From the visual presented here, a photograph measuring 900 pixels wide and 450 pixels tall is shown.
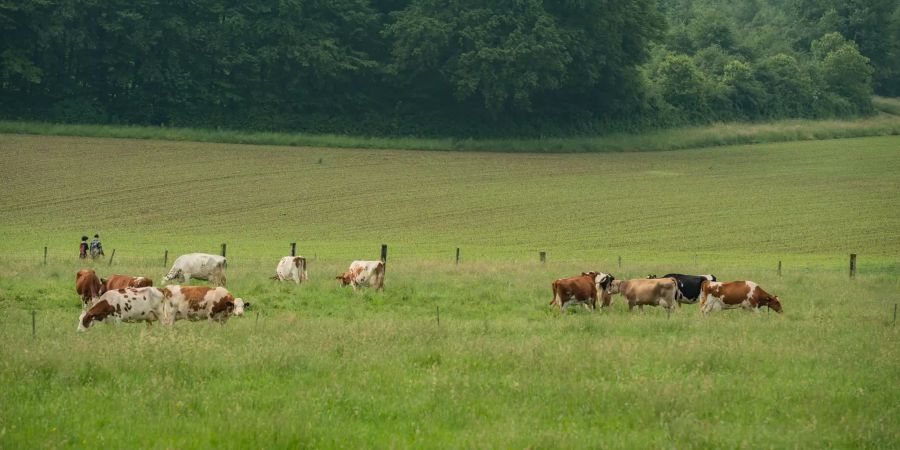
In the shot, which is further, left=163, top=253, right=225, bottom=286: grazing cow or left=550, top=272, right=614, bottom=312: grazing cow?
left=163, top=253, right=225, bottom=286: grazing cow

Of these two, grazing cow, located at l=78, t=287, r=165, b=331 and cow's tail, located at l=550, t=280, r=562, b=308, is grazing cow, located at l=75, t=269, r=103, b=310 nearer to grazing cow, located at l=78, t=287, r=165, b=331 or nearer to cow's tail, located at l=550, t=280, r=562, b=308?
grazing cow, located at l=78, t=287, r=165, b=331

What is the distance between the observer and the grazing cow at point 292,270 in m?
28.9

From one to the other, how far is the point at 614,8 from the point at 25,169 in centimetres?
4084

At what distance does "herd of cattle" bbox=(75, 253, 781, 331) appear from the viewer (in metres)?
20.6

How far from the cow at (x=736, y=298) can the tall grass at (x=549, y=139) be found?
47.8 meters

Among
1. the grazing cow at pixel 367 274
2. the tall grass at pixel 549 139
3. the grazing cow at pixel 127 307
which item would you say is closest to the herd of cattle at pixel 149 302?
the grazing cow at pixel 127 307

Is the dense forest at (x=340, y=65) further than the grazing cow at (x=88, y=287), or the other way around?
the dense forest at (x=340, y=65)

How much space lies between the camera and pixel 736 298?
24750 millimetres

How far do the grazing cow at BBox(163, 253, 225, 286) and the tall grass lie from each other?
135ft

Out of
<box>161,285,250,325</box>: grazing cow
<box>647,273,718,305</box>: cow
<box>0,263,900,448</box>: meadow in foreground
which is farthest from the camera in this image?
<box>647,273,718,305</box>: cow

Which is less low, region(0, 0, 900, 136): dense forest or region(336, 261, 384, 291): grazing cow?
region(0, 0, 900, 136): dense forest

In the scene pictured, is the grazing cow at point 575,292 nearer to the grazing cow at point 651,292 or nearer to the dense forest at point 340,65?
the grazing cow at point 651,292

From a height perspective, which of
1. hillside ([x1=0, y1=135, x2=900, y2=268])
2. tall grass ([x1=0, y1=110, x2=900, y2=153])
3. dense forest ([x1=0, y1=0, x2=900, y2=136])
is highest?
dense forest ([x1=0, y1=0, x2=900, y2=136])

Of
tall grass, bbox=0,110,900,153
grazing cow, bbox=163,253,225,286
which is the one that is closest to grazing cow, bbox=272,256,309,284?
grazing cow, bbox=163,253,225,286
